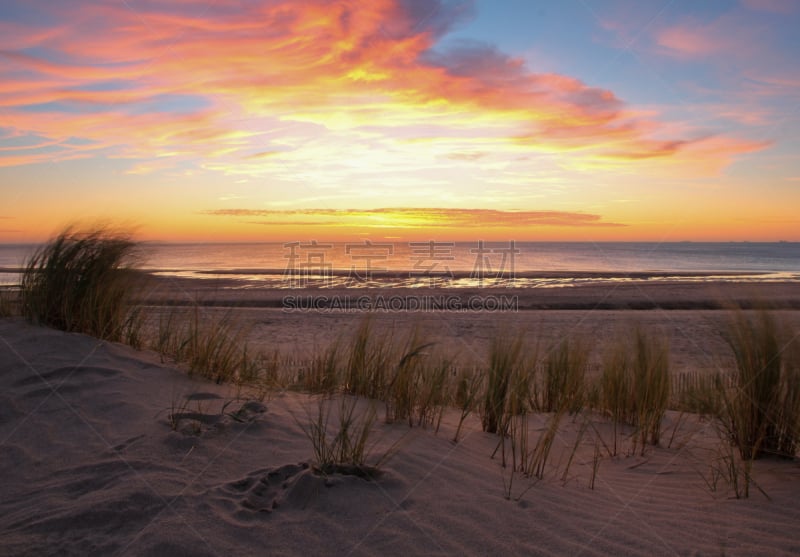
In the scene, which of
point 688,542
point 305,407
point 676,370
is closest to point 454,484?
point 688,542

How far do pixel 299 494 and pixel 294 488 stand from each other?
41mm

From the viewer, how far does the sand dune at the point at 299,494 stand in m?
→ 2.10

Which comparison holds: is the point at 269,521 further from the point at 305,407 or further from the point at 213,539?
the point at 305,407

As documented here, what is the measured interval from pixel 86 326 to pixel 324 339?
17.8 ft

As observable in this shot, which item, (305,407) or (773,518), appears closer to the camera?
(773,518)

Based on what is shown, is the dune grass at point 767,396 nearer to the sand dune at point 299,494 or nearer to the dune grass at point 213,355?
the sand dune at point 299,494

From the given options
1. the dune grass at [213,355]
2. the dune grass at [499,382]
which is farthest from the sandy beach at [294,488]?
the dune grass at [213,355]

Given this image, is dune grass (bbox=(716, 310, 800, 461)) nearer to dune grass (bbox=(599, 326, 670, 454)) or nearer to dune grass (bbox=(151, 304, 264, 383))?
dune grass (bbox=(599, 326, 670, 454))

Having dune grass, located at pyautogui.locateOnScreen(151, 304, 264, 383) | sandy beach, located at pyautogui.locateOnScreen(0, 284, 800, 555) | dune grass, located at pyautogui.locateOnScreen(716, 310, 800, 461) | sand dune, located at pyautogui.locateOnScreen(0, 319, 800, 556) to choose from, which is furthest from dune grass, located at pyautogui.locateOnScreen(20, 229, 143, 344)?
dune grass, located at pyautogui.locateOnScreen(716, 310, 800, 461)

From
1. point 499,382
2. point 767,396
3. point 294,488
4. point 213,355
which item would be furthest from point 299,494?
point 767,396

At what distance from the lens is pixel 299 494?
2.45m

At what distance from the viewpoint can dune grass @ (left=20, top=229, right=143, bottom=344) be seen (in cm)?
532

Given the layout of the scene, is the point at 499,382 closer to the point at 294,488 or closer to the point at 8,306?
the point at 294,488

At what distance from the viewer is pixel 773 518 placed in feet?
8.31
